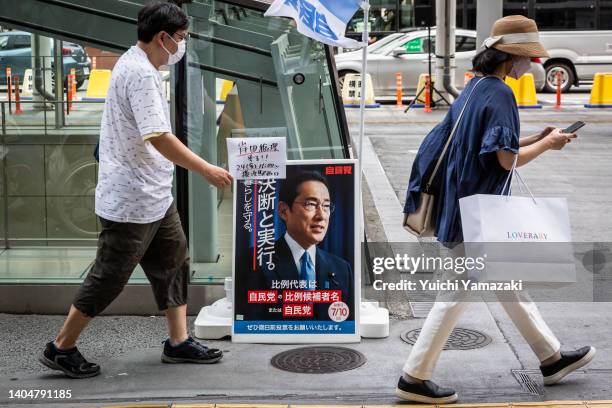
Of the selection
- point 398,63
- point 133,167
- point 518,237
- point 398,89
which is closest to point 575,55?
point 398,63

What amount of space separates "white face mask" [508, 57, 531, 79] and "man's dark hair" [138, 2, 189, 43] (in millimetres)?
1604

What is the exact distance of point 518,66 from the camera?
179 inches

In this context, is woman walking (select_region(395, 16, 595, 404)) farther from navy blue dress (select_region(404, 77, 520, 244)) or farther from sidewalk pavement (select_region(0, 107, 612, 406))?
sidewalk pavement (select_region(0, 107, 612, 406))

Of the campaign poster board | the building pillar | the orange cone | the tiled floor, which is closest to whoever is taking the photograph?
the campaign poster board

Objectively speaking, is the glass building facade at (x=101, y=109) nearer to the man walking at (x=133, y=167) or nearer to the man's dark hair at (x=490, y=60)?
the man walking at (x=133, y=167)

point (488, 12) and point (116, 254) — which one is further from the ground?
point (488, 12)

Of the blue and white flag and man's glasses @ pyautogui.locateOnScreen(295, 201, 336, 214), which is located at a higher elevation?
the blue and white flag

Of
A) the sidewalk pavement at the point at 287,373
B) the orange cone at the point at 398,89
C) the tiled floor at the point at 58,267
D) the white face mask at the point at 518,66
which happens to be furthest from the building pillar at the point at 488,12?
the white face mask at the point at 518,66

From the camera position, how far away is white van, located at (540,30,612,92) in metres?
24.0

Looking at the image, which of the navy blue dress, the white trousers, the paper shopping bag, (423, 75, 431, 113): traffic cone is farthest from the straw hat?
(423, 75, 431, 113): traffic cone

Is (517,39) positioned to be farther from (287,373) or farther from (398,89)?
(398,89)

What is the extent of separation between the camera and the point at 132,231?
4.79 m

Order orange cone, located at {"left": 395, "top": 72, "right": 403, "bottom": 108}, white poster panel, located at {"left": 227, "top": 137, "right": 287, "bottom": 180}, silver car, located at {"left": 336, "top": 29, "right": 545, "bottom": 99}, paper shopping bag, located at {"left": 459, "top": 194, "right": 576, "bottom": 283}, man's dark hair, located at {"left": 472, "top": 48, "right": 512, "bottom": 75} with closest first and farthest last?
paper shopping bag, located at {"left": 459, "top": 194, "right": 576, "bottom": 283} < man's dark hair, located at {"left": 472, "top": 48, "right": 512, "bottom": 75} < white poster panel, located at {"left": 227, "top": 137, "right": 287, "bottom": 180} < orange cone, located at {"left": 395, "top": 72, "right": 403, "bottom": 108} < silver car, located at {"left": 336, "top": 29, "right": 545, "bottom": 99}

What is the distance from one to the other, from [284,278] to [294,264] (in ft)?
0.32
